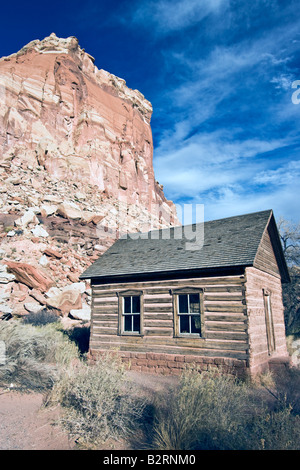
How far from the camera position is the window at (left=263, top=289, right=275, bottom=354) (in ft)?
38.0

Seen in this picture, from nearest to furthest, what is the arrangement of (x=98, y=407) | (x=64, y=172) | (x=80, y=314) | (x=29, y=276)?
(x=98, y=407)
(x=80, y=314)
(x=29, y=276)
(x=64, y=172)

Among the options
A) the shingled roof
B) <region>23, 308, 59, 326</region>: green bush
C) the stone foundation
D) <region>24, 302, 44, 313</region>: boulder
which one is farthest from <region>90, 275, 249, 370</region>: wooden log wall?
<region>24, 302, 44, 313</region>: boulder

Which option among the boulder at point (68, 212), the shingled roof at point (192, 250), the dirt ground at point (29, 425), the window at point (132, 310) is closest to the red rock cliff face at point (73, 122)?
the boulder at point (68, 212)

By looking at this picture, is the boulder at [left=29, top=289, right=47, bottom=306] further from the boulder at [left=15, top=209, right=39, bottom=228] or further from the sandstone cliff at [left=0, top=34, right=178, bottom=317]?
the boulder at [left=15, top=209, right=39, bottom=228]

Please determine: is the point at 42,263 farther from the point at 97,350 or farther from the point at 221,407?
the point at 221,407

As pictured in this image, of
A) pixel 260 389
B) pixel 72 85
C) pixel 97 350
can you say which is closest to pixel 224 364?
pixel 260 389

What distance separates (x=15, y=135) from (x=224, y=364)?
40.8m

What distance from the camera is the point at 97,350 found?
12453 mm

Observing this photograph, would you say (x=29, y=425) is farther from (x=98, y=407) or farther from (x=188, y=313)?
(x=188, y=313)

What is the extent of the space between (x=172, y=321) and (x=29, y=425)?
19.1 ft

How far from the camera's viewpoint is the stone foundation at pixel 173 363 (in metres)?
9.33

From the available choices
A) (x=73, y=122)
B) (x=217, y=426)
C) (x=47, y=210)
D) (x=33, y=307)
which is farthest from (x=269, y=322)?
(x=73, y=122)

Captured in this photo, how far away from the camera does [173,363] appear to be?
10531mm

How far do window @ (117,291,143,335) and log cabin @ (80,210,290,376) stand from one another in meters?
0.04
